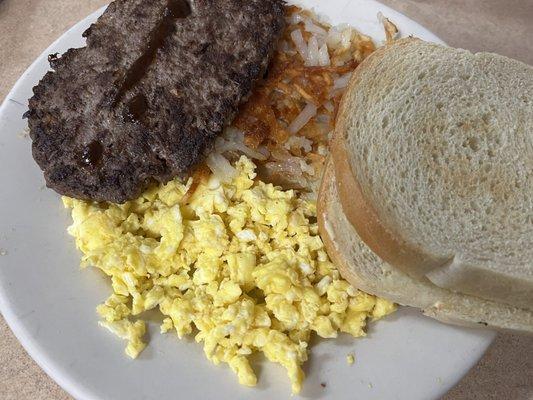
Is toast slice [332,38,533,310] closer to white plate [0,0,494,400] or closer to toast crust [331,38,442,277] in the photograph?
toast crust [331,38,442,277]

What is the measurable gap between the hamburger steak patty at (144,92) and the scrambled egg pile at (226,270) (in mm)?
119

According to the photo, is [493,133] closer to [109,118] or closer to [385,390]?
[385,390]

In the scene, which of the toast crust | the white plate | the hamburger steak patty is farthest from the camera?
the hamburger steak patty

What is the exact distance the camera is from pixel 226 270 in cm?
185

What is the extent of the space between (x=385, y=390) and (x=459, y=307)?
1.25 ft

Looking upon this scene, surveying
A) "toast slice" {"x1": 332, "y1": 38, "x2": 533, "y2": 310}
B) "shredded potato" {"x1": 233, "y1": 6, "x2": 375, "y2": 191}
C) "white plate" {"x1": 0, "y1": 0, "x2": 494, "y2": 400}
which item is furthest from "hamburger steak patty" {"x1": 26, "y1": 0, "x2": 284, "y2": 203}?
"toast slice" {"x1": 332, "y1": 38, "x2": 533, "y2": 310}

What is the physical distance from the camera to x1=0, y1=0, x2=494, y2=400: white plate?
1682 millimetres

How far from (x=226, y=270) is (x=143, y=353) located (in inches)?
13.9

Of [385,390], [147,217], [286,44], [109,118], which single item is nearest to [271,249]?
[147,217]

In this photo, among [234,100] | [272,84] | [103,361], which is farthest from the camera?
[272,84]

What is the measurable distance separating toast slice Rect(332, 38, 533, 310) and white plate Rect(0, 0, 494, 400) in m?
0.23

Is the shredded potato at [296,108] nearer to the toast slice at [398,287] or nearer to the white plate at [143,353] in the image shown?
the toast slice at [398,287]

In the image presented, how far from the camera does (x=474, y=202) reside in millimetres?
1936

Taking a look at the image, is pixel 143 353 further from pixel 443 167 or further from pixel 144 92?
pixel 443 167
